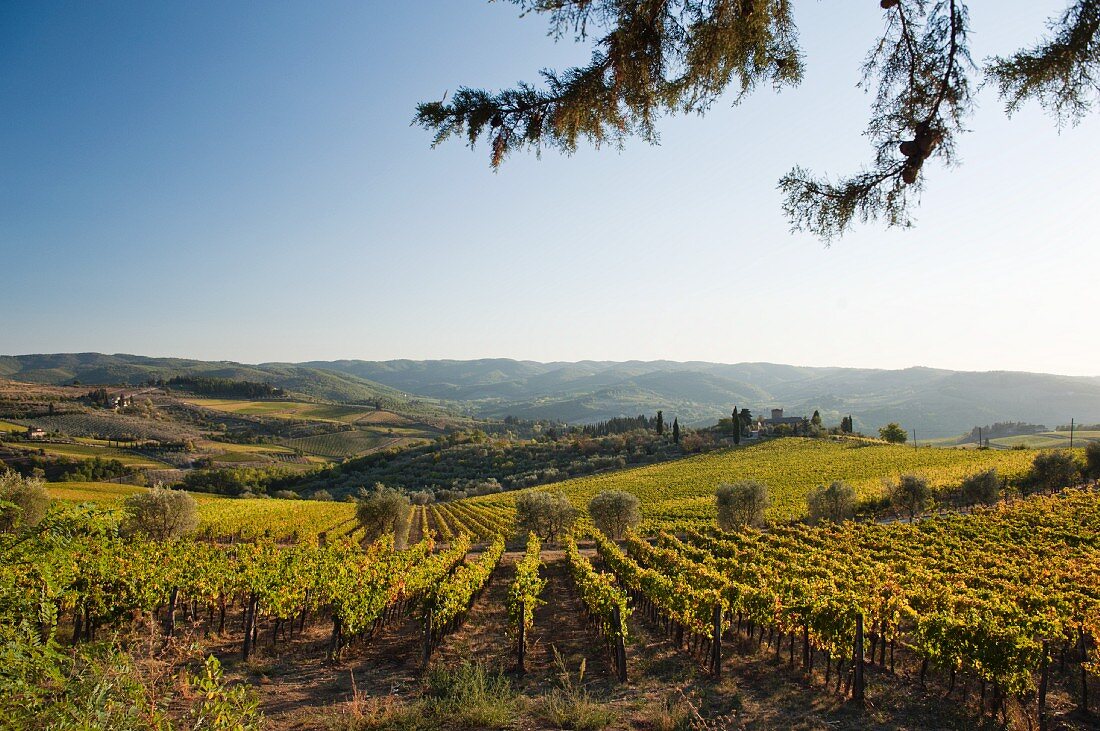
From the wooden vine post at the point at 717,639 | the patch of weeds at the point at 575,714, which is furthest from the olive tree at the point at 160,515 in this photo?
the wooden vine post at the point at 717,639

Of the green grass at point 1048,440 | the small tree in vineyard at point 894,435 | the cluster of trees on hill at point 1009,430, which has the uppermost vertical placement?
the small tree in vineyard at point 894,435

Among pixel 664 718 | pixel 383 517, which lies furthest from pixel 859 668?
pixel 383 517

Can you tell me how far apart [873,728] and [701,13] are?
1155 centimetres

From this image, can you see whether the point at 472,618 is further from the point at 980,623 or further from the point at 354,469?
the point at 354,469

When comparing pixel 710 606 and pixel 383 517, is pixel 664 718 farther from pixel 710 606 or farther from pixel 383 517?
pixel 383 517

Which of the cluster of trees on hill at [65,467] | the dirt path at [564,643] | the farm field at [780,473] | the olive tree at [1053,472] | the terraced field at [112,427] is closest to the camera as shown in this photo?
the dirt path at [564,643]

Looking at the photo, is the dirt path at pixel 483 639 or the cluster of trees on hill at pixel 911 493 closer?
the dirt path at pixel 483 639

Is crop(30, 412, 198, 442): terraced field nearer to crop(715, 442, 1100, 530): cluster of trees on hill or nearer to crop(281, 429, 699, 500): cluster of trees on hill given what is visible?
crop(281, 429, 699, 500): cluster of trees on hill

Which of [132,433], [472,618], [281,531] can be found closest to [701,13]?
[472,618]

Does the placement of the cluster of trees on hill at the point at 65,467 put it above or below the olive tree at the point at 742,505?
below

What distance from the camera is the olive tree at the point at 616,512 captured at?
40.8 m

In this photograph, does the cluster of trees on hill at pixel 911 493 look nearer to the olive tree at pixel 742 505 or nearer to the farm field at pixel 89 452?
the olive tree at pixel 742 505

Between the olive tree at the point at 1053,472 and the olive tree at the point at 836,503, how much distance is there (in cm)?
2294

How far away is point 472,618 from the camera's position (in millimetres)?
18469
